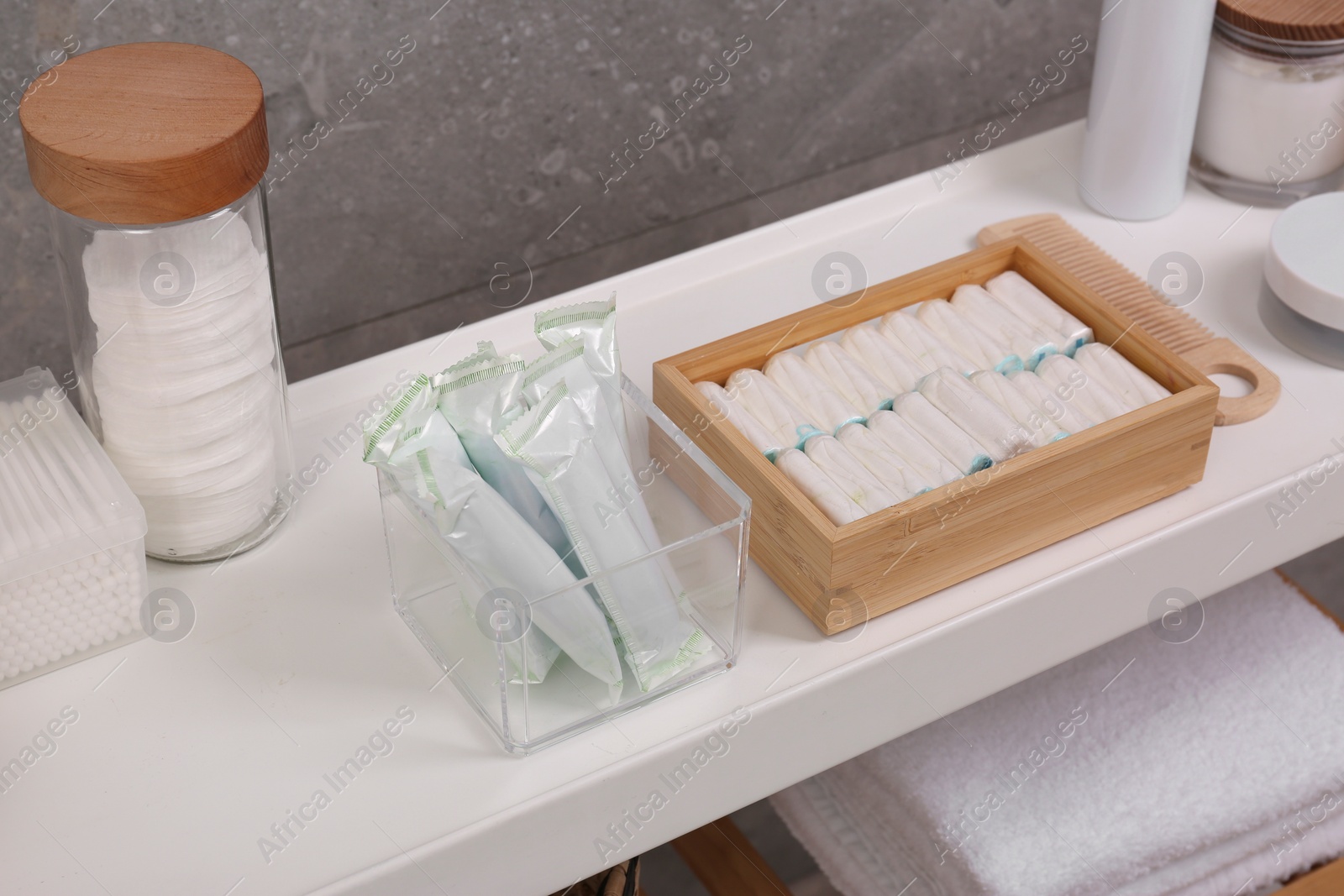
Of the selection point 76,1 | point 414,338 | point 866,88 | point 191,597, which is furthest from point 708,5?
point 191,597

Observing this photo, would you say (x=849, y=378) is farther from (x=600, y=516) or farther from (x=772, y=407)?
(x=600, y=516)

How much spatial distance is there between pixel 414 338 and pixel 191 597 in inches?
14.0

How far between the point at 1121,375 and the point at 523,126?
18.4 inches

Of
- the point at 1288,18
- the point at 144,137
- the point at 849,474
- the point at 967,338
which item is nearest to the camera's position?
the point at 144,137

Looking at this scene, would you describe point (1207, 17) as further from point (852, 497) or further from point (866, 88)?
point (852, 497)

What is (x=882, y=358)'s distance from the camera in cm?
83

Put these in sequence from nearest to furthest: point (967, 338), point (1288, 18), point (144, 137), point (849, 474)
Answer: point (144, 137), point (849, 474), point (967, 338), point (1288, 18)

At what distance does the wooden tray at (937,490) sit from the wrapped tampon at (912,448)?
0.09 feet

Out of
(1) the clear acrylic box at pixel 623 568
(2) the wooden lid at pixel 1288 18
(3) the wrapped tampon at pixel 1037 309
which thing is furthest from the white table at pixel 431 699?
(2) the wooden lid at pixel 1288 18

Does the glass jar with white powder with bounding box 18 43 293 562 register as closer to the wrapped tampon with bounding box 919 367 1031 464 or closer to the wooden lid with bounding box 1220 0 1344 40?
the wrapped tampon with bounding box 919 367 1031 464

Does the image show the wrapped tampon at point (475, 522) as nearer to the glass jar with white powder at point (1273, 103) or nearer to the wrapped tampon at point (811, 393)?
the wrapped tampon at point (811, 393)

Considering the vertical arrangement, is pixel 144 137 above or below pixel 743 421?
above

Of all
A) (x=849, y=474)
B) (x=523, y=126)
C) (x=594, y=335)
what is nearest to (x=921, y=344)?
(x=849, y=474)

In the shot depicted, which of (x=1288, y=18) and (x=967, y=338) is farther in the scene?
(x=1288, y=18)
